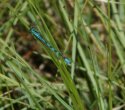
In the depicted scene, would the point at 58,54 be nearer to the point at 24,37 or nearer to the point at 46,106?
the point at 46,106

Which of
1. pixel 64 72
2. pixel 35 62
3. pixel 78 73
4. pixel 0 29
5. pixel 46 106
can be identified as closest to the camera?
pixel 64 72

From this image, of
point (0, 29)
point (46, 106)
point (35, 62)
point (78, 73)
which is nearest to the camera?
point (46, 106)

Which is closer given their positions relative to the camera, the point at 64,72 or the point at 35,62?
the point at 64,72

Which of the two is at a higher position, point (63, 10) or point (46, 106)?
point (63, 10)

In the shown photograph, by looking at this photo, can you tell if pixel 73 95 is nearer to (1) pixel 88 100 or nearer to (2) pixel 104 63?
(1) pixel 88 100

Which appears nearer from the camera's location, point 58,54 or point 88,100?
point 58,54

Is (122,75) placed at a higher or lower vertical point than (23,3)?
lower

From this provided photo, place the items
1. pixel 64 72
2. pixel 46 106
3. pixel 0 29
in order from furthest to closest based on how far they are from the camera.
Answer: pixel 0 29
pixel 46 106
pixel 64 72

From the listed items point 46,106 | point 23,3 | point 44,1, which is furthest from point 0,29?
point 44,1

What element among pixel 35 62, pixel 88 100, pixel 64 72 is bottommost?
pixel 88 100

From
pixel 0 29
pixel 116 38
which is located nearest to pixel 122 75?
pixel 116 38
